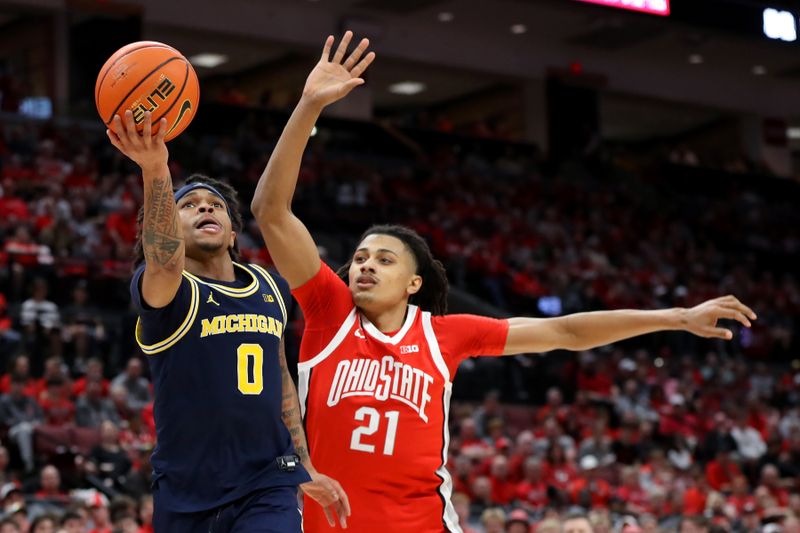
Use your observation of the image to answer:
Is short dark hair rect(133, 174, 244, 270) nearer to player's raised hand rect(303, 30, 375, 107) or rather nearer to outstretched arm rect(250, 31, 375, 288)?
outstretched arm rect(250, 31, 375, 288)

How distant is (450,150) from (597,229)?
365 cm

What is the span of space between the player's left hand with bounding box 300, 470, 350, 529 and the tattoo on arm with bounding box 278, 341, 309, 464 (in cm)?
16

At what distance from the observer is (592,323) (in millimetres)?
5281

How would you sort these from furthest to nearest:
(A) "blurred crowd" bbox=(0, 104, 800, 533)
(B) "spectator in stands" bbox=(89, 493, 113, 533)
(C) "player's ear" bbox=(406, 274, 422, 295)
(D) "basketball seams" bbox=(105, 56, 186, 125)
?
(A) "blurred crowd" bbox=(0, 104, 800, 533) → (B) "spectator in stands" bbox=(89, 493, 113, 533) → (C) "player's ear" bbox=(406, 274, 422, 295) → (D) "basketball seams" bbox=(105, 56, 186, 125)

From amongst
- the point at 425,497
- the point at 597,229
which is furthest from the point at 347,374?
the point at 597,229

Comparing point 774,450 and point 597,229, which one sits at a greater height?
point 597,229

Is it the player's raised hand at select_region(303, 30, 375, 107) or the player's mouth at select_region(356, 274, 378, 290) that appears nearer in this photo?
the player's raised hand at select_region(303, 30, 375, 107)

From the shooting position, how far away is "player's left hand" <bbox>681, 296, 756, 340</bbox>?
4.98 metres

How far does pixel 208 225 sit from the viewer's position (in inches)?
193

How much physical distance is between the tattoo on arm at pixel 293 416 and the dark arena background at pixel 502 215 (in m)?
4.72

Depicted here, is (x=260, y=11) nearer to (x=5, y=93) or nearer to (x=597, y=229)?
(x=5, y=93)

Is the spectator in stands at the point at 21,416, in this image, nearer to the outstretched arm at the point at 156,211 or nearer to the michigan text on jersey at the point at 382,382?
the michigan text on jersey at the point at 382,382

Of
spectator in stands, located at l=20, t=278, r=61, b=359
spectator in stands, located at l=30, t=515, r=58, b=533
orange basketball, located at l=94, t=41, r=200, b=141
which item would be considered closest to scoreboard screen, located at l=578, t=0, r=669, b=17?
spectator in stands, located at l=20, t=278, r=61, b=359

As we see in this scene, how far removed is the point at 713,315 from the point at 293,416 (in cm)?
169
